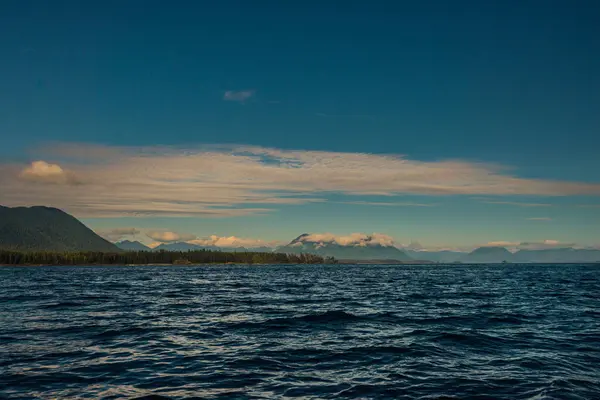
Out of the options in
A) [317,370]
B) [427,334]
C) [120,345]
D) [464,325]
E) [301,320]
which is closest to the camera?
[317,370]

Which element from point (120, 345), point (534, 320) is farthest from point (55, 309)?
point (534, 320)

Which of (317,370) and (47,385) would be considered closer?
(47,385)

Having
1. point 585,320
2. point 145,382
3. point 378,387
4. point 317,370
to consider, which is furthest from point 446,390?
point 585,320

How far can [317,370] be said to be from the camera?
21.7 meters

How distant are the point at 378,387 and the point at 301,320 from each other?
65.2ft

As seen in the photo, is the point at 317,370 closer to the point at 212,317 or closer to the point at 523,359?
the point at 523,359

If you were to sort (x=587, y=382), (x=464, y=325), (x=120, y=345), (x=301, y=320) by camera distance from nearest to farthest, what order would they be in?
1. (x=587, y=382)
2. (x=120, y=345)
3. (x=464, y=325)
4. (x=301, y=320)

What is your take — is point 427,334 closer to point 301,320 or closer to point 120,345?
point 301,320

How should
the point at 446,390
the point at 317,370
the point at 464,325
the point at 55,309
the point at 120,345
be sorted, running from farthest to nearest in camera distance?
the point at 55,309 → the point at 464,325 → the point at 120,345 → the point at 317,370 → the point at 446,390

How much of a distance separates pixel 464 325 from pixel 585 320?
12575 millimetres

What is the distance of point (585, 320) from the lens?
39.7 meters

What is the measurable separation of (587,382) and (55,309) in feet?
151

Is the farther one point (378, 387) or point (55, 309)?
point (55, 309)

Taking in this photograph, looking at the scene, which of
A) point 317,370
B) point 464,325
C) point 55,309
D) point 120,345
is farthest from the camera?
point 55,309
